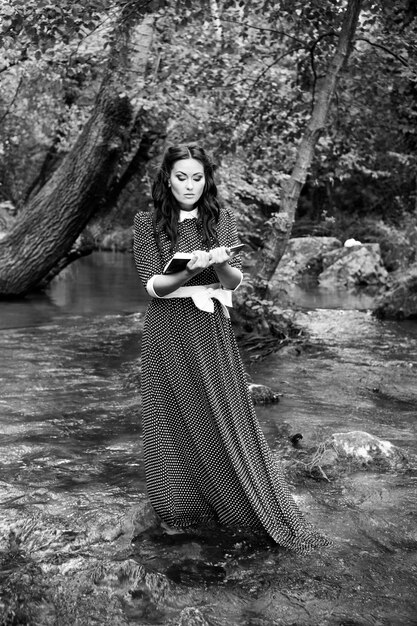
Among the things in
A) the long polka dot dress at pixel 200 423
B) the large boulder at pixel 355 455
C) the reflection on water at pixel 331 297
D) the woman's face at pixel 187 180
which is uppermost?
the woman's face at pixel 187 180

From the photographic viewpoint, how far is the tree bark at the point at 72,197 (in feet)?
44.3

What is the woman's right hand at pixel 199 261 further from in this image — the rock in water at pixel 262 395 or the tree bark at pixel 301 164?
the tree bark at pixel 301 164

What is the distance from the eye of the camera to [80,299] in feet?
52.4

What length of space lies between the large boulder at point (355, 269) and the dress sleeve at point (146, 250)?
16437 mm

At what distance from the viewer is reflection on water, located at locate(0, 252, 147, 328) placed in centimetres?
1314

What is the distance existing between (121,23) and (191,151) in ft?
19.8

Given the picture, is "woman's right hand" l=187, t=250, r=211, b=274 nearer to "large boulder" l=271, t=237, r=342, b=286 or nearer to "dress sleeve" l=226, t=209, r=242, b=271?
"dress sleeve" l=226, t=209, r=242, b=271

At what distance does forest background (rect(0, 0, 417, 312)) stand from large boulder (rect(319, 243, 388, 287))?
4.12m

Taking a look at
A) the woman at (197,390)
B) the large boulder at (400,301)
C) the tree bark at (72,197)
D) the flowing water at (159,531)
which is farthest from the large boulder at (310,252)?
the woman at (197,390)

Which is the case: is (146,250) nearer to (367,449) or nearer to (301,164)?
(367,449)

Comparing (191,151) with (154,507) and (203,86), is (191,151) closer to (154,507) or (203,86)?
(154,507)

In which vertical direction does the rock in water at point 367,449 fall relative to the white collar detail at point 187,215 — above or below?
below

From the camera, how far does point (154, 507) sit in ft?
14.4

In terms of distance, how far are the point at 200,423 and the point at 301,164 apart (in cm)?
648
